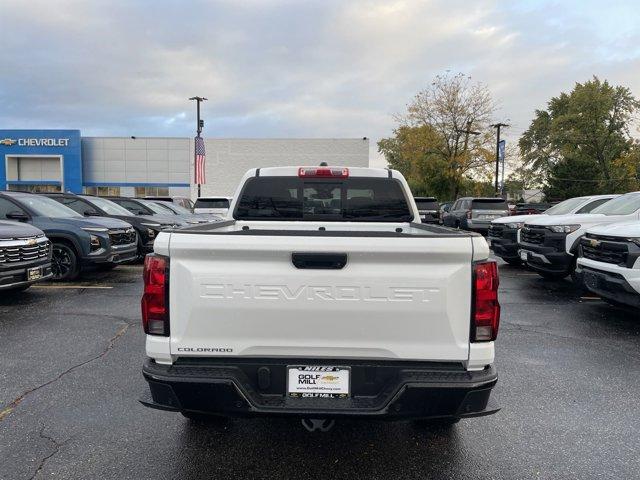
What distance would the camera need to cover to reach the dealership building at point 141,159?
127ft

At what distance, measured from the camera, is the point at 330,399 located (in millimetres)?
2465

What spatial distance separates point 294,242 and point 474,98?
35.7 metres

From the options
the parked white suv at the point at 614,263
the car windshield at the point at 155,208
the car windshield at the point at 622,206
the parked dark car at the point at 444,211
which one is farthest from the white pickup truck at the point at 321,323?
the parked dark car at the point at 444,211

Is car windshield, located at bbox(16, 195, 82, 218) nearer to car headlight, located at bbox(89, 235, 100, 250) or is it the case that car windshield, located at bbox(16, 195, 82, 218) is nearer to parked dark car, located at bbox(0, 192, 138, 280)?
parked dark car, located at bbox(0, 192, 138, 280)

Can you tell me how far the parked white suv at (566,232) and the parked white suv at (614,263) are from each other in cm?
180

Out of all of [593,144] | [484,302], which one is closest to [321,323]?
[484,302]

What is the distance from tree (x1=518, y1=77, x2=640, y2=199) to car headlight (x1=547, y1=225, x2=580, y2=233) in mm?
40304

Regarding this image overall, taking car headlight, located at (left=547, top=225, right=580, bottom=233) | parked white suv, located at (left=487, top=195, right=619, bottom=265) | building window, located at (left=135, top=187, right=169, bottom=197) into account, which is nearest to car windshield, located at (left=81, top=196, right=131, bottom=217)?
parked white suv, located at (left=487, top=195, right=619, bottom=265)

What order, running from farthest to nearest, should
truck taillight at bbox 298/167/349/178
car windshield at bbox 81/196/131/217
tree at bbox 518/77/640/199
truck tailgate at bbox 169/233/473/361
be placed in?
1. tree at bbox 518/77/640/199
2. car windshield at bbox 81/196/131/217
3. truck taillight at bbox 298/167/349/178
4. truck tailgate at bbox 169/233/473/361

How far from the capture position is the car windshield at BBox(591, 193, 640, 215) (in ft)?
27.5

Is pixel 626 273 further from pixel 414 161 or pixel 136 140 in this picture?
pixel 136 140

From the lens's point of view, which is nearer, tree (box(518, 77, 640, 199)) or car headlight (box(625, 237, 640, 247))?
car headlight (box(625, 237, 640, 247))

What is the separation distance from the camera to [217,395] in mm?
2410

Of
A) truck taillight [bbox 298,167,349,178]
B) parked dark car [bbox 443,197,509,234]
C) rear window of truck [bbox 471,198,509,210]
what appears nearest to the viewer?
truck taillight [bbox 298,167,349,178]
